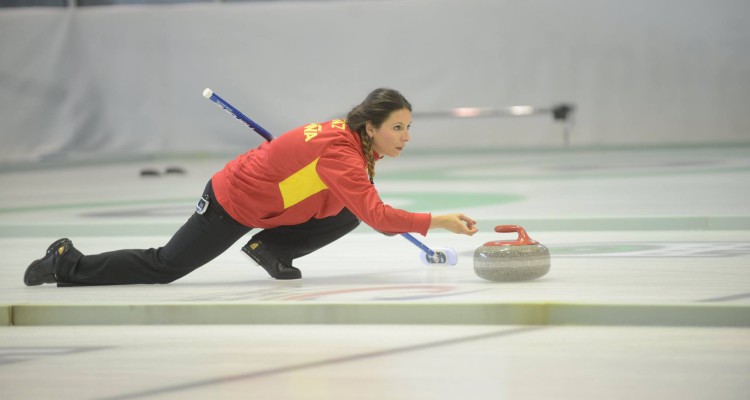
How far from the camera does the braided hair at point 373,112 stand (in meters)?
4.03

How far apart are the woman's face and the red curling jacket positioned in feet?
0.26

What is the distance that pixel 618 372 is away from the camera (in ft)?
9.33

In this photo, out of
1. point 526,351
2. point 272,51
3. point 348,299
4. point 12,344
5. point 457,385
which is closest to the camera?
point 457,385

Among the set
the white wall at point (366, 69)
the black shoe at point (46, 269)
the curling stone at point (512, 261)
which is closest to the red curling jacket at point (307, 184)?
the curling stone at point (512, 261)

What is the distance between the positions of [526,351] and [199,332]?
3.21 ft

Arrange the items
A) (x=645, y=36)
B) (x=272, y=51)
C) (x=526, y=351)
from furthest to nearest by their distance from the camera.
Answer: (x=272, y=51), (x=645, y=36), (x=526, y=351)

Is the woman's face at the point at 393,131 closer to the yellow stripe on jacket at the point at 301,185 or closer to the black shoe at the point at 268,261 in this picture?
the yellow stripe on jacket at the point at 301,185

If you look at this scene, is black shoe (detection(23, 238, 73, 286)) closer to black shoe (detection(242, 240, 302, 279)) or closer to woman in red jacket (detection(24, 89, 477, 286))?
woman in red jacket (detection(24, 89, 477, 286))

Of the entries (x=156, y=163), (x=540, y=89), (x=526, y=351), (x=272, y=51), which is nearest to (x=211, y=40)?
(x=272, y=51)

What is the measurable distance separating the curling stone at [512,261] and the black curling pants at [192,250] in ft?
1.86

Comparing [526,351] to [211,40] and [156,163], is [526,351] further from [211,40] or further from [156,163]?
[211,40]

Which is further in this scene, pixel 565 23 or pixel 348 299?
pixel 565 23

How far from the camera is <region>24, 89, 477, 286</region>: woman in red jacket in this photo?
13.1 ft

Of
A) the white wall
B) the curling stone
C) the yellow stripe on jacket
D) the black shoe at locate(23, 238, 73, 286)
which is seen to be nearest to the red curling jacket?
the yellow stripe on jacket
